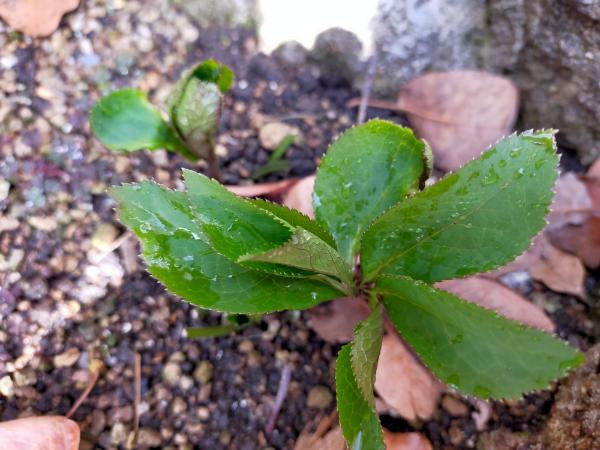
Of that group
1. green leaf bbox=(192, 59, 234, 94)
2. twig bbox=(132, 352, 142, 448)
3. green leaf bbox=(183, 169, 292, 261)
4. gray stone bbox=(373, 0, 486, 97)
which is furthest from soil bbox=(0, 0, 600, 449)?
green leaf bbox=(183, 169, 292, 261)

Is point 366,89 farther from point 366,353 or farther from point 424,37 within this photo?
point 366,353

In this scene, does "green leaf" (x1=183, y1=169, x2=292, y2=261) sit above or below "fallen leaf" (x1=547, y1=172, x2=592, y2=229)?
above

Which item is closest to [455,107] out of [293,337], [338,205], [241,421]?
[338,205]

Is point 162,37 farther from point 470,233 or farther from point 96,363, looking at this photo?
point 470,233

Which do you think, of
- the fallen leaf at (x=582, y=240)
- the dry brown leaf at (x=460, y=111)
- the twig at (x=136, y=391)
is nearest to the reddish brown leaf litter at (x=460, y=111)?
the dry brown leaf at (x=460, y=111)

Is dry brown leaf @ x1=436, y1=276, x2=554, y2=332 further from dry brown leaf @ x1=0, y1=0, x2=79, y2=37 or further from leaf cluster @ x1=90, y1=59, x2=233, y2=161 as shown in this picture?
dry brown leaf @ x1=0, y1=0, x2=79, y2=37

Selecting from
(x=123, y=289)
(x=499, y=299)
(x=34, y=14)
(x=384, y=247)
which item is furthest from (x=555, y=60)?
(x=34, y=14)

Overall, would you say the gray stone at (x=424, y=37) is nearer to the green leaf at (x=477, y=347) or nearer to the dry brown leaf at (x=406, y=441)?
the green leaf at (x=477, y=347)
